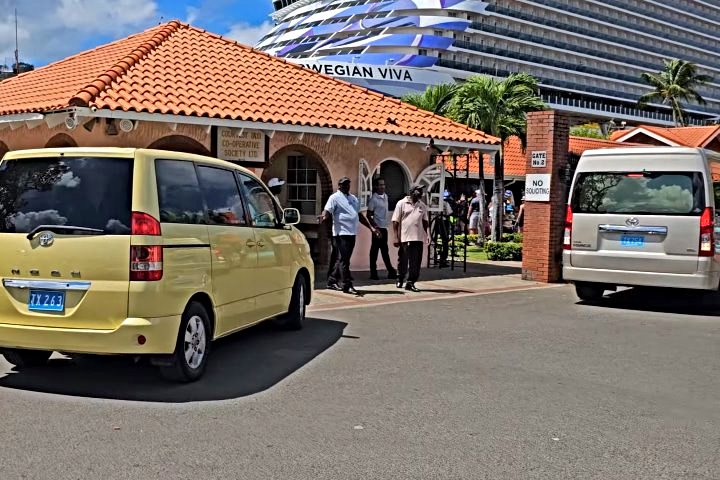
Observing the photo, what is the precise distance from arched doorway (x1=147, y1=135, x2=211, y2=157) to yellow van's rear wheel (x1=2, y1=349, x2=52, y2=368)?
5850 mm

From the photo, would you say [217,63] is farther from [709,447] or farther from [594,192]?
[709,447]

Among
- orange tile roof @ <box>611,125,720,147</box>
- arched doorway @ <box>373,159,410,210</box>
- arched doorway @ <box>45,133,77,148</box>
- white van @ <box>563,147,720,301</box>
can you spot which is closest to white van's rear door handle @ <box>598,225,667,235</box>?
white van @ <box>563,147,720,301</box>

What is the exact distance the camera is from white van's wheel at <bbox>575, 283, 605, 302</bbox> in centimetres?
1088

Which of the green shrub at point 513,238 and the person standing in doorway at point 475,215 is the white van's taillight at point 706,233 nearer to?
the green shrub at point 513,238

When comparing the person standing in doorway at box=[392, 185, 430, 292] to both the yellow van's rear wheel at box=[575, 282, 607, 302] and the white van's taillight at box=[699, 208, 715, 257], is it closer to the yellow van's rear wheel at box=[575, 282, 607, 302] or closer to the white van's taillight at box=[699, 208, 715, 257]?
the yellow van's rear wheel at box=[575, 282, 607, 302]

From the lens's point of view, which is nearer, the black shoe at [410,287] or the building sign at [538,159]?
the black shoe at [410,287]

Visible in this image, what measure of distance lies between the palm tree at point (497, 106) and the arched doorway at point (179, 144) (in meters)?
12.4

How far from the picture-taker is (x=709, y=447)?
Answer: 4.68 metres

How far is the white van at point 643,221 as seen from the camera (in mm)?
9781

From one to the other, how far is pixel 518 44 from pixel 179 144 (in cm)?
8346

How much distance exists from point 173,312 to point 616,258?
6.81 meters

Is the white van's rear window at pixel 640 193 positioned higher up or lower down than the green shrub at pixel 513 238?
higher up

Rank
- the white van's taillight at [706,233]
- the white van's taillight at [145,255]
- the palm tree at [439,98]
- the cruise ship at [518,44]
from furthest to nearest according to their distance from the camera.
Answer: the cruise ship at [518,44]
the palm tree at [439,98]
the white van's taillight at [706,233]
the white van's taillight at [145,255]

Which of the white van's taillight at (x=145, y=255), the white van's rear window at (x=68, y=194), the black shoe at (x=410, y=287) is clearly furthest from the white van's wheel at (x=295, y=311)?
the black shoe at (x=410, y=287)
